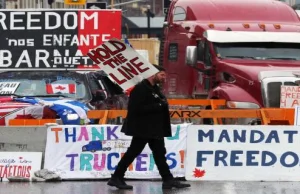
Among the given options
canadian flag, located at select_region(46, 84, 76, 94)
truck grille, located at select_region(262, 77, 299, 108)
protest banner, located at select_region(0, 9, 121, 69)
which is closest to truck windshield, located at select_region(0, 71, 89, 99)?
canadian flag, located at select_region(46, 84, 76, 94)

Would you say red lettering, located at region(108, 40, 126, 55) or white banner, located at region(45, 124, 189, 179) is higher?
red lettering, located at region(108, 40, 126, 55)

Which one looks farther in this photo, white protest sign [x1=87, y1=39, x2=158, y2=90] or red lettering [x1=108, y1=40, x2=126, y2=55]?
red lettering [x1=108, y1=40, x2=126, y2=55]

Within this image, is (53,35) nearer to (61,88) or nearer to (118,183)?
(61,88)

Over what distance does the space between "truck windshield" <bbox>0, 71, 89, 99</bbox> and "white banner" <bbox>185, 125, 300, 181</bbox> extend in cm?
349

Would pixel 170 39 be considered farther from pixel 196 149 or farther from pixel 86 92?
pixel 196 149

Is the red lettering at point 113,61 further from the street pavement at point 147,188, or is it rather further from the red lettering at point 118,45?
the street pavement at point 147,188

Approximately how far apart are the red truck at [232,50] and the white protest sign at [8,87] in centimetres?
374

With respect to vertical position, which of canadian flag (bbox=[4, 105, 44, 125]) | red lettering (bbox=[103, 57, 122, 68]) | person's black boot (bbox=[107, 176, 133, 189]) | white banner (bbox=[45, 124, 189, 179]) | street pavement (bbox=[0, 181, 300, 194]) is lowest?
street pavement (bbox=[0, 181, 300, 194])

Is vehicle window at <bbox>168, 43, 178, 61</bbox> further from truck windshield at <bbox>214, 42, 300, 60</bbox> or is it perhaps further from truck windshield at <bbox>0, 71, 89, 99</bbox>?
truck windshield at <bbox>0, 71, 89, 99</bbox>

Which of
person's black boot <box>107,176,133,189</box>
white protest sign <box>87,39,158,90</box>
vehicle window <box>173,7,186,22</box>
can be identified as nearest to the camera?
person's black boot <box>107,176,133,189</box>

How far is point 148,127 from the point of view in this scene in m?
12.2

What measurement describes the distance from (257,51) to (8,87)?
510cm

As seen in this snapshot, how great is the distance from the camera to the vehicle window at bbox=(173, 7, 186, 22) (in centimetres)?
2139

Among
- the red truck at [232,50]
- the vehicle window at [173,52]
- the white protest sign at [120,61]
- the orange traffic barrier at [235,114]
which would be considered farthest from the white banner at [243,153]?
the vehicle window at [173,52]
